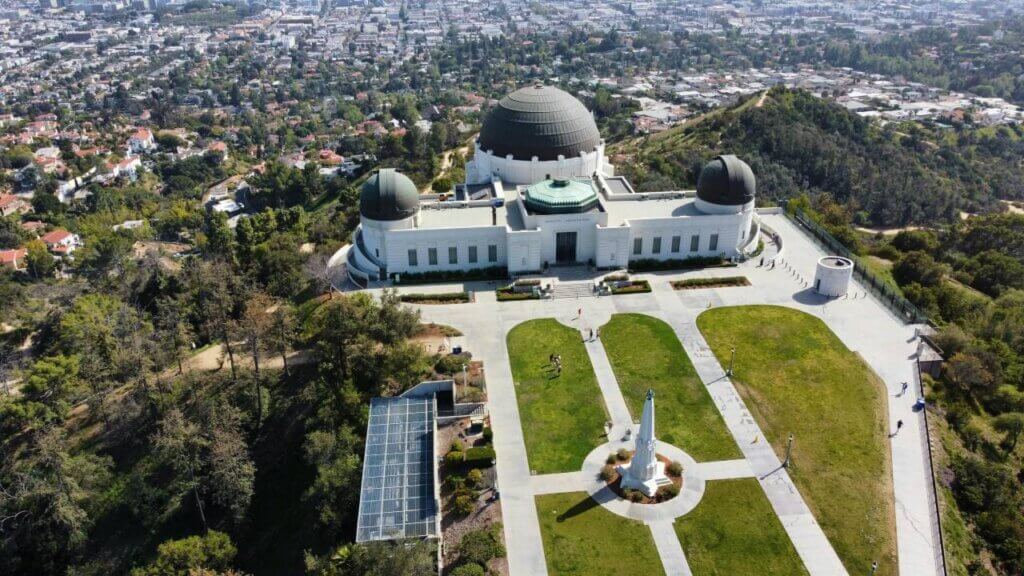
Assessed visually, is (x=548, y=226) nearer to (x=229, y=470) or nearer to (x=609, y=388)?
(x=609, y=388)

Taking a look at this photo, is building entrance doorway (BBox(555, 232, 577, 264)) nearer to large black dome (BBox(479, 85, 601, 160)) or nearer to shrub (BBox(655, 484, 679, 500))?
large black dome (BBox(479, 85, 601, 160))

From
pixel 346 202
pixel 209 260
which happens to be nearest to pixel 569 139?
pixel 346 202

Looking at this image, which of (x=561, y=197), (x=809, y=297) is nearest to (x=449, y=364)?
(x=561, y=197)

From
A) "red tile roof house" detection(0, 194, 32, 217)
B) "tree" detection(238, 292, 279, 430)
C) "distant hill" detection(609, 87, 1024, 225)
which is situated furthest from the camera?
"red tile roof house" detection(0, 194, 32, 217)

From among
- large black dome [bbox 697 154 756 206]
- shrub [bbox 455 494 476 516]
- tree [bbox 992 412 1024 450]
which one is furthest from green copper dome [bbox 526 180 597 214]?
tree [bbox 992 412 1024 450]

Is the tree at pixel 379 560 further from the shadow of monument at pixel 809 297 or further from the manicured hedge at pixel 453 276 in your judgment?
the shadow of monument at pixel 809 297

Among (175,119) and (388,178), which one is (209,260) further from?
(175,119)
